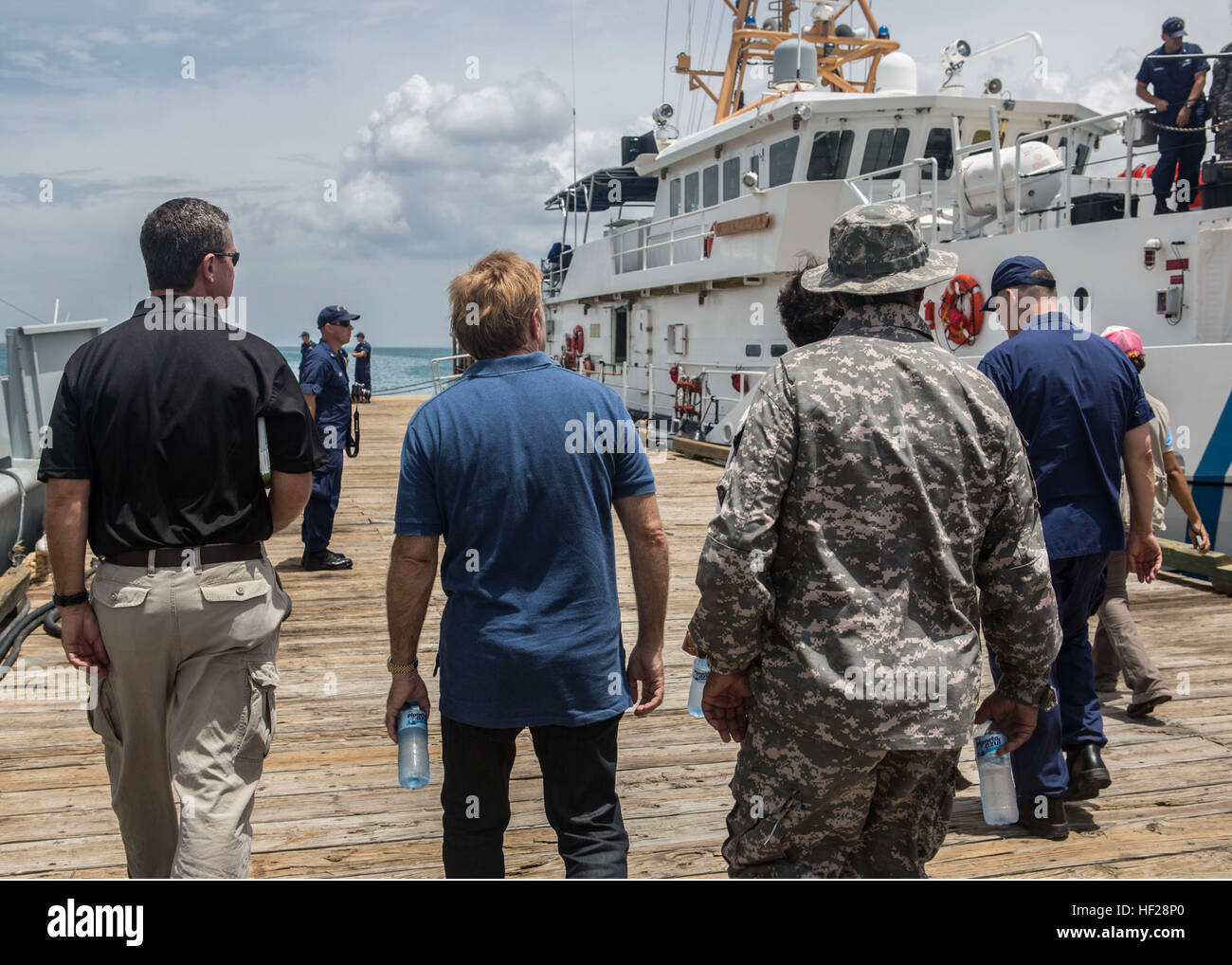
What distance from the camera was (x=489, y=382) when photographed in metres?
2.47

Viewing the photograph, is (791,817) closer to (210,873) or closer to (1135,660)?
(210,873)

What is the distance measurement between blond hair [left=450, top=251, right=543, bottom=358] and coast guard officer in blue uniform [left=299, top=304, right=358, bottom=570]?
4.75 m

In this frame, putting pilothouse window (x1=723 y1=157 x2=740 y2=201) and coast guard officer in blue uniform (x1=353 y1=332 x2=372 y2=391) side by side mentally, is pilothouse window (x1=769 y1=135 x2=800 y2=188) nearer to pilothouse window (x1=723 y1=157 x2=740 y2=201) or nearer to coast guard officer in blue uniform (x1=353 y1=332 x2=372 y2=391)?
pilothouse window (x1=723 y1=157 x2=740 y2=201)

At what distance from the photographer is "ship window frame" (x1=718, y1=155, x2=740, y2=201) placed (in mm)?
17078

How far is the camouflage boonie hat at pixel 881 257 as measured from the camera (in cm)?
232

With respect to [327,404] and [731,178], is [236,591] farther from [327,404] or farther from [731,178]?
[731,178]

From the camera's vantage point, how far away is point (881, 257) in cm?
235

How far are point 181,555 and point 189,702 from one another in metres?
0.37

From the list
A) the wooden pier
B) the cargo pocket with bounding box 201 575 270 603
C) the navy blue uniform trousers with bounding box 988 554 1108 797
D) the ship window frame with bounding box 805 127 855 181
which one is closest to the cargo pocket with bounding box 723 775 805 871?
the wooden pier

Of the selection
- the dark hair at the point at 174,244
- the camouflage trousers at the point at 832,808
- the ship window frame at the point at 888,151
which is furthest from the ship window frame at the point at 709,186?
the camouflage trousers at the point at 832,808

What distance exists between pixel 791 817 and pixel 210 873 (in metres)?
1.42
